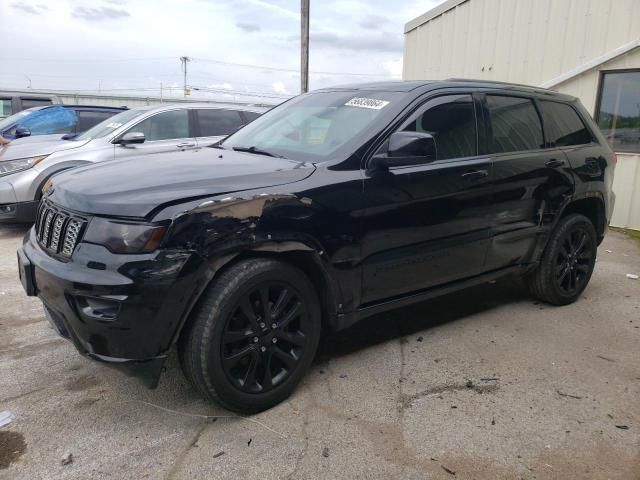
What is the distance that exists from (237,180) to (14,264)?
406 centimetres

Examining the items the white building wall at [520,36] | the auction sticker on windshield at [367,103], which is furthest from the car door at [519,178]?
the white building wall at [520,36]

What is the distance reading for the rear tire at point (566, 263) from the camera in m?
4.33

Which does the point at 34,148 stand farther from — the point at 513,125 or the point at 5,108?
the point at 5,108

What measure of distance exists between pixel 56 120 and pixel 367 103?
26.8ft

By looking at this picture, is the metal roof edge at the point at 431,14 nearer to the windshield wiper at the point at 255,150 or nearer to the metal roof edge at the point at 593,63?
the metal roof edge at the point at 593,63

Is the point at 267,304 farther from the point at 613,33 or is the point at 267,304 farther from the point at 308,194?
the point at 613,33

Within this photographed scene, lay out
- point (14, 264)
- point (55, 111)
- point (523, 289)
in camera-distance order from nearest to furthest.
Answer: point (523, 289), point (14, 264), point (55, 111)

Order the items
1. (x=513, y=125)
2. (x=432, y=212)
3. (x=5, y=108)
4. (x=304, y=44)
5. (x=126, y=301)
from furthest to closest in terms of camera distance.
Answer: (x=5, y=108)
(x=304, y=44)
(x=513, y=125)
(x=432, y=212)
(x=126, y=301)

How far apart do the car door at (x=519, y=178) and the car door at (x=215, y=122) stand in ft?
14.5

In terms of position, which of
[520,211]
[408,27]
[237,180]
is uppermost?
[408,27]

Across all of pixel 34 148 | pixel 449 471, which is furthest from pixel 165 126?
pixel 449 471

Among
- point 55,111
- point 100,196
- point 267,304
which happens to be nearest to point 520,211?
point 267,304

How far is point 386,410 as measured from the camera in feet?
9.41

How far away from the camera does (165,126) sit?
725 cm
